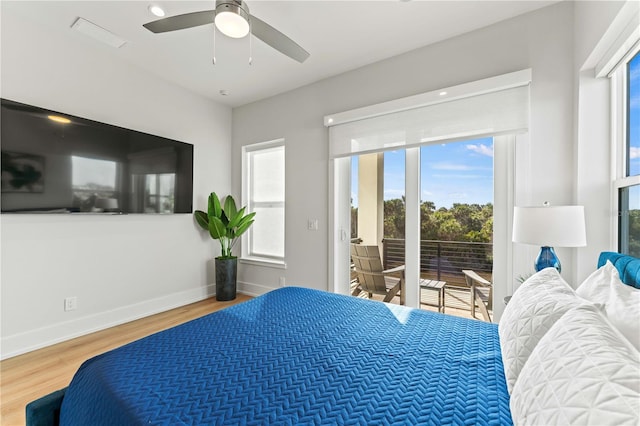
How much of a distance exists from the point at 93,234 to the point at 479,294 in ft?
12.3

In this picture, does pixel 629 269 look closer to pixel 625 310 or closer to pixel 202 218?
pixel 625 310

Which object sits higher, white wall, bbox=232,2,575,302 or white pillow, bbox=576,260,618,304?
white wall, bbox=232,2,575,302

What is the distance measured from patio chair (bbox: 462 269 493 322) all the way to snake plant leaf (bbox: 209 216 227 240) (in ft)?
9.26

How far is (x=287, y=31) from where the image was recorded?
255cm

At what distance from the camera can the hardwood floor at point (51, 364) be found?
1847 millimetres

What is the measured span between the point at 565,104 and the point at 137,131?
3.94 meters

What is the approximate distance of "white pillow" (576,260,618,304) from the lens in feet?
3.50

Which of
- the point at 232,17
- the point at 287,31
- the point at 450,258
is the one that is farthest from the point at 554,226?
the point at 287,31

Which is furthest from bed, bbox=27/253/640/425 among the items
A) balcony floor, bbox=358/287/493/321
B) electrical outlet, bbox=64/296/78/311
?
electrical outlet, bbox=64/296/78/311

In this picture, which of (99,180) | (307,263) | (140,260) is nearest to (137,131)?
(99,180)

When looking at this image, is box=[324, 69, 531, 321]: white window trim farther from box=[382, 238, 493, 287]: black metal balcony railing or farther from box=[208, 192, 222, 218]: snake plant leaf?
box=[208, 192, 222, 218]: snake plant leaf

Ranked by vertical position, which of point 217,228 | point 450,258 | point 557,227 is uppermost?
point 557,227

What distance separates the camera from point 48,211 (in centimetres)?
247

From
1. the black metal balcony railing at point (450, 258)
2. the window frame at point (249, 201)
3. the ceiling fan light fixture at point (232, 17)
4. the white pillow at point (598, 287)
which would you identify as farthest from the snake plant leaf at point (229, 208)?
the white pillow at point (598, 287)
